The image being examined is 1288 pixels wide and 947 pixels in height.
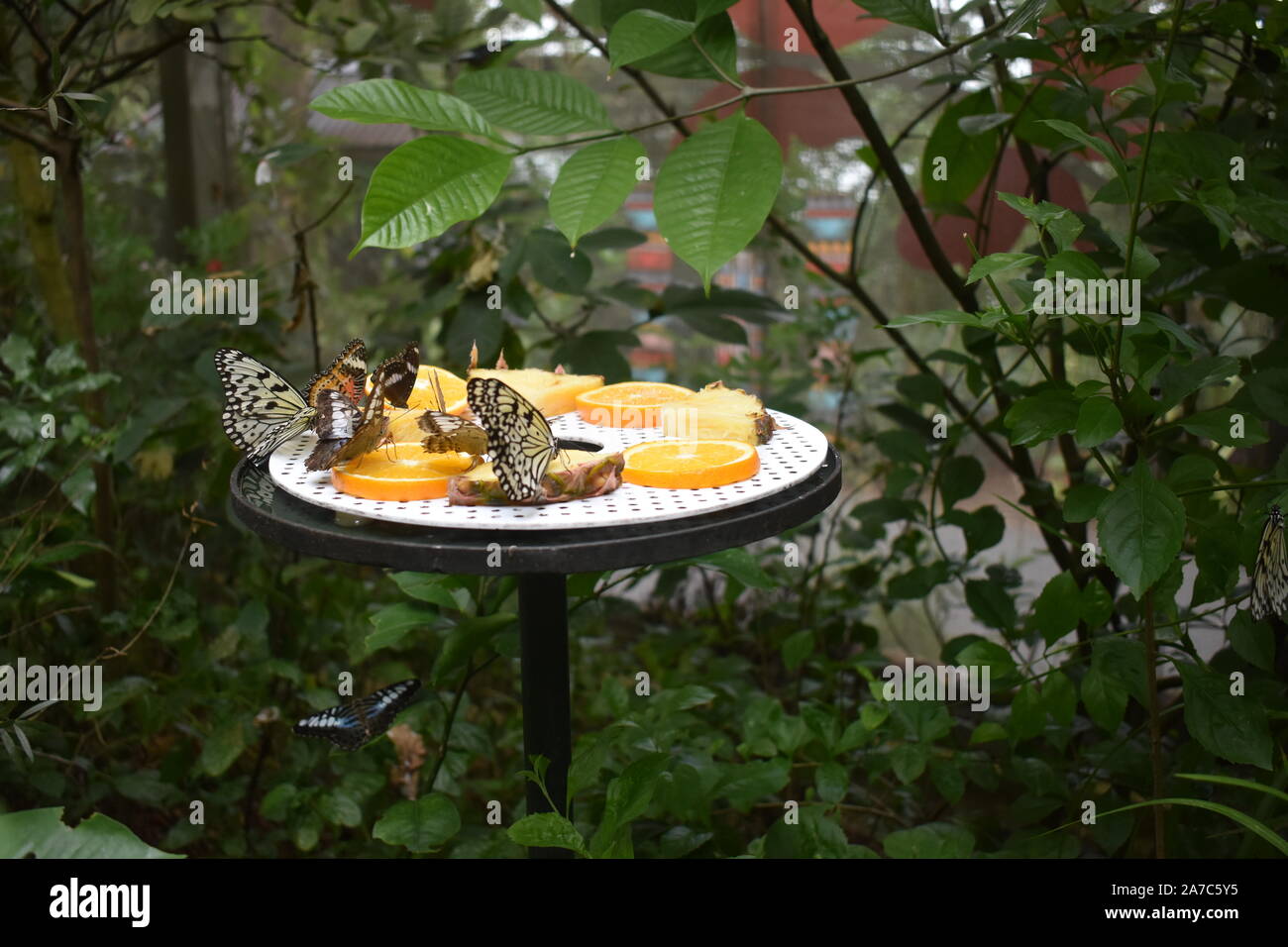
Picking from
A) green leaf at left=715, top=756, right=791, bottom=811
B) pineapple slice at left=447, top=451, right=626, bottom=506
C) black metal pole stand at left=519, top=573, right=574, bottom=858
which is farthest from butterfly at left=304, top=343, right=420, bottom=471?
green leaf at left=715, top=756, right=791, bottom=811

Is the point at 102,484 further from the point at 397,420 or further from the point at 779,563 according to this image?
the point at 779,563

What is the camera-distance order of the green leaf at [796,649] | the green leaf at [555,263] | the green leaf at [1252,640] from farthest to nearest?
the green leaf at [555,263] < the green leaf at [796,649] < the green leaf at [1252,640]

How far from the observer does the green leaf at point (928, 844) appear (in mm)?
1452

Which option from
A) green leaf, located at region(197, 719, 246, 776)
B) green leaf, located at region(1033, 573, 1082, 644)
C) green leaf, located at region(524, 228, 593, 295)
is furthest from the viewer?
green leaf, located at region(524, 228, 593, 295)

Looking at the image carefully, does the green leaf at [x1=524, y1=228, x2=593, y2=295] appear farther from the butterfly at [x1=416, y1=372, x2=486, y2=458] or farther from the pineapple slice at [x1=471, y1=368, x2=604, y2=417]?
the butterfly at [x1=416, y1=372, x2=486, y2=458]

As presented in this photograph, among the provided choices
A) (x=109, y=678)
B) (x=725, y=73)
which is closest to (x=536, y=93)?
(x=725, y=73)

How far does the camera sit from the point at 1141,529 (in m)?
1.06

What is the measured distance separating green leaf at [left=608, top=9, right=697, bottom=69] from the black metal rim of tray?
1.36 ft

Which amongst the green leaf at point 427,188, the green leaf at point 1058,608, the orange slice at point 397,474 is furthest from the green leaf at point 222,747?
the green leaf at point 1058,608

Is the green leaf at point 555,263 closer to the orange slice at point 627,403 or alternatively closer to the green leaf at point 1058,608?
the orange slice at point 627,403

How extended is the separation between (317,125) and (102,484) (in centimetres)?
140

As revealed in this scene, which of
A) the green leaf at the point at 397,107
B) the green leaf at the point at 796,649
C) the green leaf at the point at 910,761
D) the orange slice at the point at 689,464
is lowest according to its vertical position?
the green leaf at the point at 910,761

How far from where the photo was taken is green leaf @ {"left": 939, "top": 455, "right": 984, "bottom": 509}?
78.2 inches

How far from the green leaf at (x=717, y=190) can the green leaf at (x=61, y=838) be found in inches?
24.0
